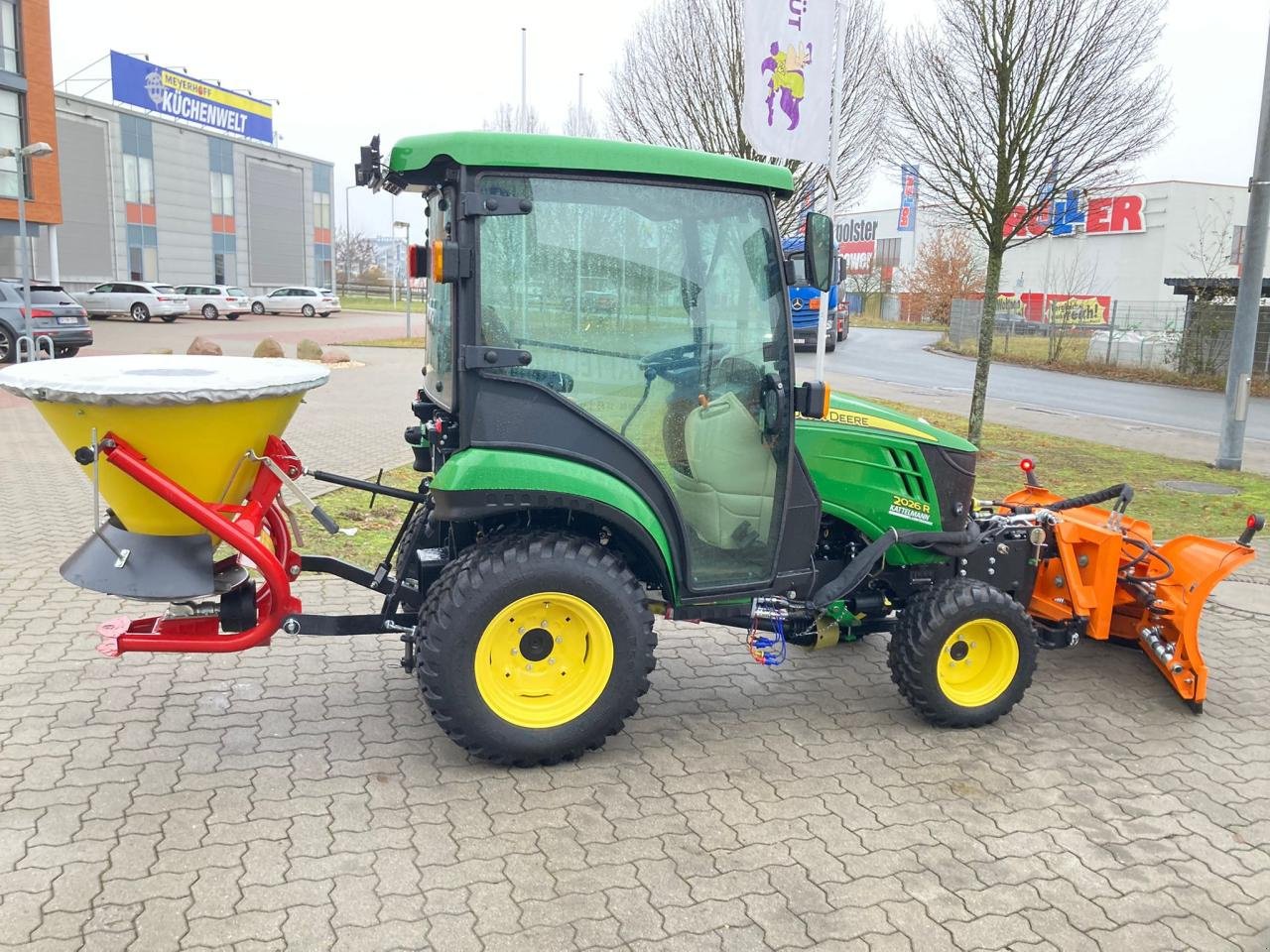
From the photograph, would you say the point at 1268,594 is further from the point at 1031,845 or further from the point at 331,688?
the point at 331,688

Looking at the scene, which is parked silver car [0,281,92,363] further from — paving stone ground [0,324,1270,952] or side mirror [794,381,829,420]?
side mirror [794,381,829,420]

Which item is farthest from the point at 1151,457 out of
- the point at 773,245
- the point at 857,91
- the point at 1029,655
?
the point at 773,245

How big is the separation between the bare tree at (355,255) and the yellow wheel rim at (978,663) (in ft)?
254

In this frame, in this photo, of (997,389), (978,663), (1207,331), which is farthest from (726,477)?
(1207,331)

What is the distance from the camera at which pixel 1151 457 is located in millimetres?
12562

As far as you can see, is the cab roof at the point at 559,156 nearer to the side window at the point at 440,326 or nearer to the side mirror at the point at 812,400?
the side window at the point at 440,326

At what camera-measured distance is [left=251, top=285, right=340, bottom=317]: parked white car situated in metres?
44.1

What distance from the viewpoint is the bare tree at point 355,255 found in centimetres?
7800

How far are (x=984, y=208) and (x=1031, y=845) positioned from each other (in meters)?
8.80

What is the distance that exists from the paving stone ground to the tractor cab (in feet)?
2.81

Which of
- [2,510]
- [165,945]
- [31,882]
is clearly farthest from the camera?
[2,510]

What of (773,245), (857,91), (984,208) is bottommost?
(773,245)

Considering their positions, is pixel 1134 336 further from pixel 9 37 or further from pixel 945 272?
pixel 9 37

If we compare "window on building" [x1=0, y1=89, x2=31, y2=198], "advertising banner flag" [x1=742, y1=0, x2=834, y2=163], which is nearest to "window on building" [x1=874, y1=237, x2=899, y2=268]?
"window on building" [x1=0, y1=89, x2=31, y2=198]
